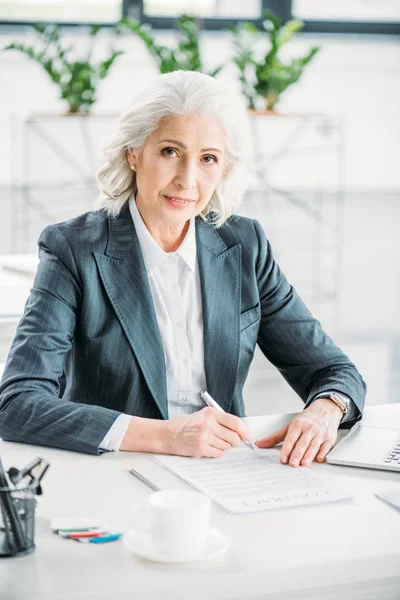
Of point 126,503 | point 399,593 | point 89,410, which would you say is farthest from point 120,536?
point 89,410

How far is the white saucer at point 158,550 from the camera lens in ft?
3.77

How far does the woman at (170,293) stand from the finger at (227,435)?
18 centimetres

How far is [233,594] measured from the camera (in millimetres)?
1127

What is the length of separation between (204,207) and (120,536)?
41.0 inches

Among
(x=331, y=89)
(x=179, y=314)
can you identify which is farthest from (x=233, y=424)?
(x=331, y=89)

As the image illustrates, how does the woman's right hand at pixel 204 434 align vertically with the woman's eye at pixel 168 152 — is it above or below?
below

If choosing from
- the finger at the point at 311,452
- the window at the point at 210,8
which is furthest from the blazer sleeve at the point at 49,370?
the window at the point at 210,8

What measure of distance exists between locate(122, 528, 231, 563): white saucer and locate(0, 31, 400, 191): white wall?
8.92 metres

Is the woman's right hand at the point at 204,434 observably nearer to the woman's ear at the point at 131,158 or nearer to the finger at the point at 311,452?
the finger at the point at 311,452

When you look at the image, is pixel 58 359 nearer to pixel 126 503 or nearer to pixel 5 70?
pixel 126 503

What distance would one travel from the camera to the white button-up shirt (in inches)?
79.4

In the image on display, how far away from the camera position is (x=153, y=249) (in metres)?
2.05

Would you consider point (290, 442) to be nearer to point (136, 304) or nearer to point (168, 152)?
point (136, 304)

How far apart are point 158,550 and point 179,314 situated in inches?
36.2
